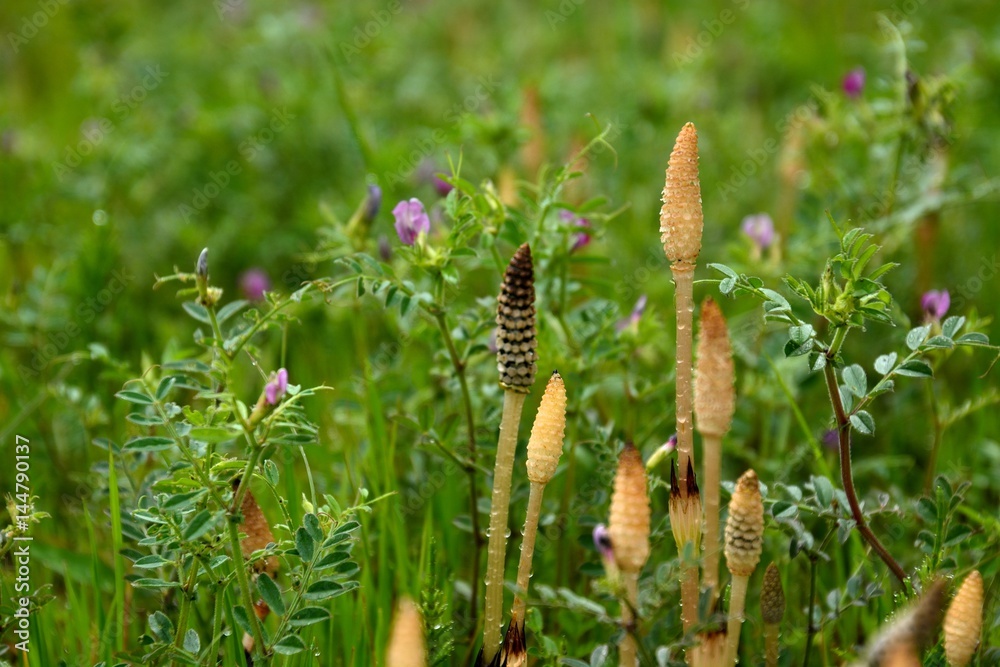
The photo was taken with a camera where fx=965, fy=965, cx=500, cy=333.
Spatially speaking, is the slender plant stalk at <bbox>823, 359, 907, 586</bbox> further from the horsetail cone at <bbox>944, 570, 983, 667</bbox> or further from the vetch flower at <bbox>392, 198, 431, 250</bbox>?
the vetch flower at <bbox>392, 198, 431, 250</bbox>

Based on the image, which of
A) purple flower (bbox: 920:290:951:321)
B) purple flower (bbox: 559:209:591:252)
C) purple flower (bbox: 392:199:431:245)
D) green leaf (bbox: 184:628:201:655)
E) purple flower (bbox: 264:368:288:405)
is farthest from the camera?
purple flower (bbox: 559:209:591:252)

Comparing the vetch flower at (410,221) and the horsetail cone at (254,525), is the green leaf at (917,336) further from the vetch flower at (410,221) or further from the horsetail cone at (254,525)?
the horsetail cone at (254,525)

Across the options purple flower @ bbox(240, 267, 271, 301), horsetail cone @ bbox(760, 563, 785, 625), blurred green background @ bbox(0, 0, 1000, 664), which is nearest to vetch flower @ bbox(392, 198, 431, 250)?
blurred green background @ bbox(0, 0, 1000, 664)

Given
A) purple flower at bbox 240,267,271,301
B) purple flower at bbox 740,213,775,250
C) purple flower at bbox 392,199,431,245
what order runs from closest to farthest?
1. purple flower at bbox 392,199,431,245
2. purple flower at bbox 740,213,775,250
3. purple flower at bbox 240,267,271,301

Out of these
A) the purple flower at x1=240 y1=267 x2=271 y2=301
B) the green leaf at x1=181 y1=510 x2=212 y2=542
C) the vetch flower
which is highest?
the vetch flower

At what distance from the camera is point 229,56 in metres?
5.45

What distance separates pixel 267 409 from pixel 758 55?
448cm


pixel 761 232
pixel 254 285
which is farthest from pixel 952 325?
pixel 254 285

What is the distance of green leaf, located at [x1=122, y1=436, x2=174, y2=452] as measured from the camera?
1540mm

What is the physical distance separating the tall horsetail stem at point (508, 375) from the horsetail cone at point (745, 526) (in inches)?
14.4

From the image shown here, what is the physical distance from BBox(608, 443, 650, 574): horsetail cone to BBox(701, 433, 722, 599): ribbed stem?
0.17 meters

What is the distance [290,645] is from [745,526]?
2.35 ft

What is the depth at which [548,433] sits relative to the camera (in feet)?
4.91

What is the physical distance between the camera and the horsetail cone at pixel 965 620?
1.39 metres
